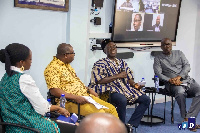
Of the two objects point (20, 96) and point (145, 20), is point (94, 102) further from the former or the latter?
point (145, 20)

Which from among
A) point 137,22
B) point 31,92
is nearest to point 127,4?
point 137,22

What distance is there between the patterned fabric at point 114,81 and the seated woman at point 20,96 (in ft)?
5.20

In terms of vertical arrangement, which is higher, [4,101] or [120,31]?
[120,31]

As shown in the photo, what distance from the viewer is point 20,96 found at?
2.58 meters

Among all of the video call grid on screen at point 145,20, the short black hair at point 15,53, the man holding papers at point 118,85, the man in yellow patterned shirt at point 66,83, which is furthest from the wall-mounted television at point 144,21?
the short black hair at point 15,53

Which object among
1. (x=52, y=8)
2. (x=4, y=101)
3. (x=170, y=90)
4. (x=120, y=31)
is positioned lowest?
(x=170, y=90)

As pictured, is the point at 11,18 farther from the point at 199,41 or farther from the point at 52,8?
the point at 199,41

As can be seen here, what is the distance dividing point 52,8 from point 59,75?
1195 millimetres

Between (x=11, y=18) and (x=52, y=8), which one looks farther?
(x=52, y=8)

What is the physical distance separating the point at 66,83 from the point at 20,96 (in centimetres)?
115

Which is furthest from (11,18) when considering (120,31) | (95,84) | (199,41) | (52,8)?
(199,41)

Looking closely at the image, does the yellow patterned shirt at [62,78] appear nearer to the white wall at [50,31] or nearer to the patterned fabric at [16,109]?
the white wall at [50,31]

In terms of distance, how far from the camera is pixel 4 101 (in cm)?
263

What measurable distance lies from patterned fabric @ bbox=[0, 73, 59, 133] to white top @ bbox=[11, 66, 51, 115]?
0.03 meters
